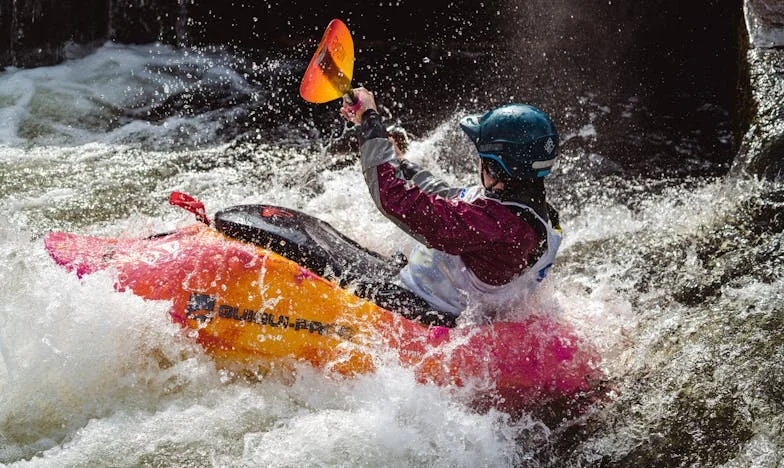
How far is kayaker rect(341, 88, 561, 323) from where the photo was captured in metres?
3.21

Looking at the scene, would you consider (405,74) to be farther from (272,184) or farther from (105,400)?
(105,400)

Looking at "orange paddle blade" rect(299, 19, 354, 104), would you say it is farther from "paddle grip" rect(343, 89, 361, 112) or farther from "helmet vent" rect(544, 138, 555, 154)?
"helmet vent" rect(544, 138, 555, 154)

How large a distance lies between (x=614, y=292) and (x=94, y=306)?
2.74 m

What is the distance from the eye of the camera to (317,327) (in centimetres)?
344

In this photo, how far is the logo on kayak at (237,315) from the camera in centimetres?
345

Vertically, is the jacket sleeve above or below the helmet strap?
below

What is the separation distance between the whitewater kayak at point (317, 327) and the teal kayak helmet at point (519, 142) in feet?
2.47

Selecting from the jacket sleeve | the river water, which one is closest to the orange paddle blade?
the jacket sleeve

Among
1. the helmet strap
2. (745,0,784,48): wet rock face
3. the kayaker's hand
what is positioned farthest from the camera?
(745,0,784,48): wet rock face

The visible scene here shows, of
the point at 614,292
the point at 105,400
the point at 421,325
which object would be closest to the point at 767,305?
the point at 614,292

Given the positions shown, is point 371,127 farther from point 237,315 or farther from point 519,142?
point 237,315

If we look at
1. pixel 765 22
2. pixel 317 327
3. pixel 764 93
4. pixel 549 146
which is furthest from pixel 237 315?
pixel 765 22

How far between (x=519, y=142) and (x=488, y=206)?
30 centimetres

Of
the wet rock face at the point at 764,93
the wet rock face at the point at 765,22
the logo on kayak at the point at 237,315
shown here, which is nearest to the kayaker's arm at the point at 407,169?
the logo on kayak at the point at 237,315
